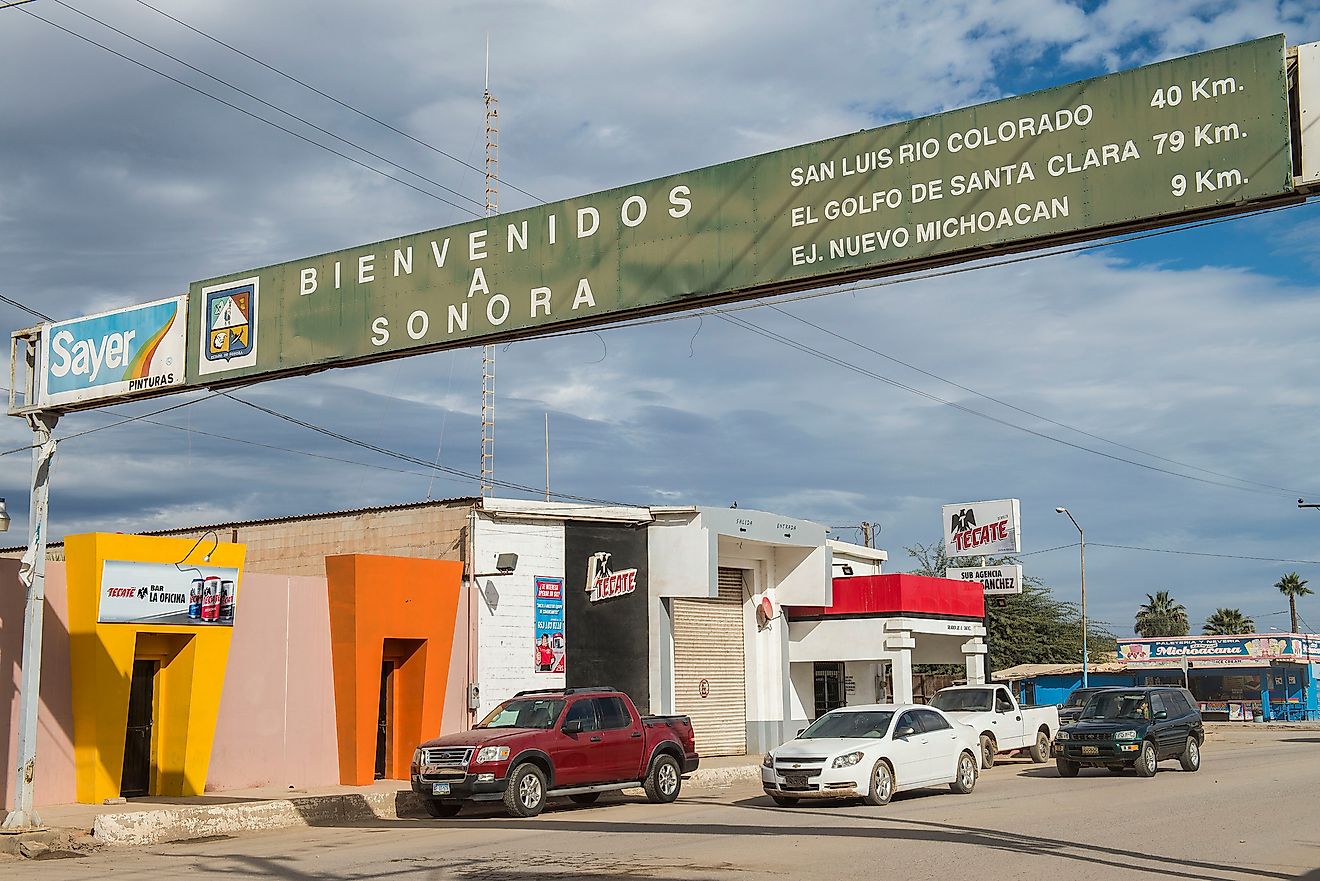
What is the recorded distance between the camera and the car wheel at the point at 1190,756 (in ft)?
88.1

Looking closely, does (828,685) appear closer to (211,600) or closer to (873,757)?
(873,757)

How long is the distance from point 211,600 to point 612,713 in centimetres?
707

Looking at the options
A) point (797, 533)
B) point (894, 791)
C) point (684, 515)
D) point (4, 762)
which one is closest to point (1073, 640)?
point (797, 533)

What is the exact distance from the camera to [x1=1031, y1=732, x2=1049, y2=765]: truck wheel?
3216cm

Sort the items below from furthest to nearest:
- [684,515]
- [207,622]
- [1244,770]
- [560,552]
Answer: [684,515]
[560,552]
[1244,770]
[207,622]

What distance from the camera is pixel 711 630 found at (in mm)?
34719

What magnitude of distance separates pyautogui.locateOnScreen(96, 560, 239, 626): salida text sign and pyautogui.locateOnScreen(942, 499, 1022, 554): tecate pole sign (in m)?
42.5

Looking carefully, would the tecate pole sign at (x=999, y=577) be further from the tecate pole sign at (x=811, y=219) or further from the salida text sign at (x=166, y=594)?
the tecate pole sign at (x=811, y=219)

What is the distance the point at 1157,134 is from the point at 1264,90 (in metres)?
0.91

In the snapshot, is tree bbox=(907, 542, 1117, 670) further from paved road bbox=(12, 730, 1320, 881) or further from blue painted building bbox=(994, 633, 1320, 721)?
paved road bbox=(12, 730, 1320, 881)

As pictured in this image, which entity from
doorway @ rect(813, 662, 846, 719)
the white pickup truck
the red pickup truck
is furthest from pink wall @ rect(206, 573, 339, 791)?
doorway @ rect(813, 662, 846, 719)

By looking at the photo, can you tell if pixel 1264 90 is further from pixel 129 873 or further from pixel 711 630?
pixel 711 630

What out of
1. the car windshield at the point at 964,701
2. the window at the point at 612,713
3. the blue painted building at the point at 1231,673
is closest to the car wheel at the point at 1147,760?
the car windshield at the point at 964,701

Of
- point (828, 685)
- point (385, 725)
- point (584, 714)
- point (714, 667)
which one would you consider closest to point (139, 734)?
point (385, 725)
